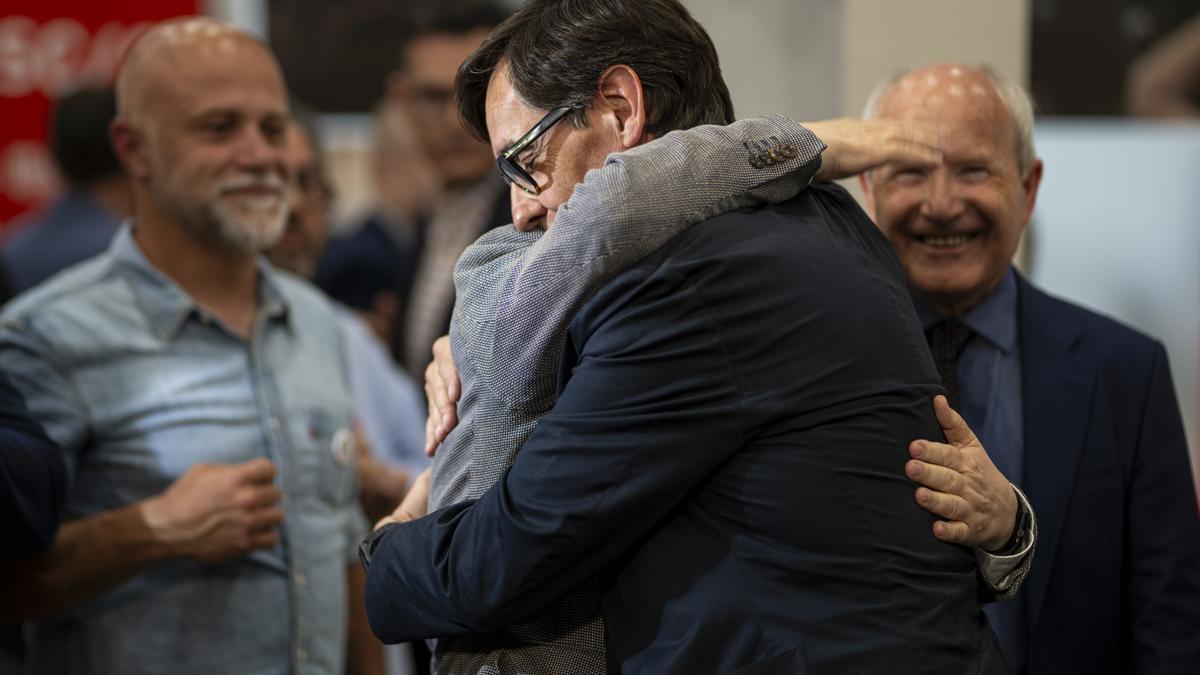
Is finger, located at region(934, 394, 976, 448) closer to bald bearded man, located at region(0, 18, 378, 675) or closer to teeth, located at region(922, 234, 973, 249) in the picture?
teeth, located at region(922, 234, 973, 249)

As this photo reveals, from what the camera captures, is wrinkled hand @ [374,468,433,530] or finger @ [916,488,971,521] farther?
wrinkled hand @ [374,468,433,530]

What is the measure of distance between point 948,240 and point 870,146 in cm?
39

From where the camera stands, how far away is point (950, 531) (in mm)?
1525

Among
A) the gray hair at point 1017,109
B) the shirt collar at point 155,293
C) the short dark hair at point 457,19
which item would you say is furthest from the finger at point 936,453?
the short dark hair at point 457,19

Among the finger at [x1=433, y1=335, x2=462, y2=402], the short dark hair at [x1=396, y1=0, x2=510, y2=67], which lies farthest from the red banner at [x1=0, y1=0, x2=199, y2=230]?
the finger at [x1=433, y1=335, x2=462, y2=402]

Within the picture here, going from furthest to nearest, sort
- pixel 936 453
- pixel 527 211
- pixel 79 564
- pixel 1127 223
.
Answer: pixel 1127 223
pixel 79 564
pixel 527 211
pixel 936 453

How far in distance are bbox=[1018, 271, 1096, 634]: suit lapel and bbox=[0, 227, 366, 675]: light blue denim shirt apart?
1.31 m

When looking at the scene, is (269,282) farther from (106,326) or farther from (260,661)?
(260,661)

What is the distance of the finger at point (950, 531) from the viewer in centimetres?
152

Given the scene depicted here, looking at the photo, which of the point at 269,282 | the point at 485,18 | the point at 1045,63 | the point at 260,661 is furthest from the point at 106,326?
the point at 1045,63

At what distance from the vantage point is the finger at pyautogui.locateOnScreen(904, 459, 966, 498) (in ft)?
4.93

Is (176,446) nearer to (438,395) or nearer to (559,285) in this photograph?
(438,395)

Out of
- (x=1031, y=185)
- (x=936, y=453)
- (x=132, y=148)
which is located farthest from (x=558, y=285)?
(x=132, y=148)

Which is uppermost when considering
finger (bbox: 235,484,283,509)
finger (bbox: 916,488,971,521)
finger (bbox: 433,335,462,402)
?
finger (bbox: 433,335,462,402)
